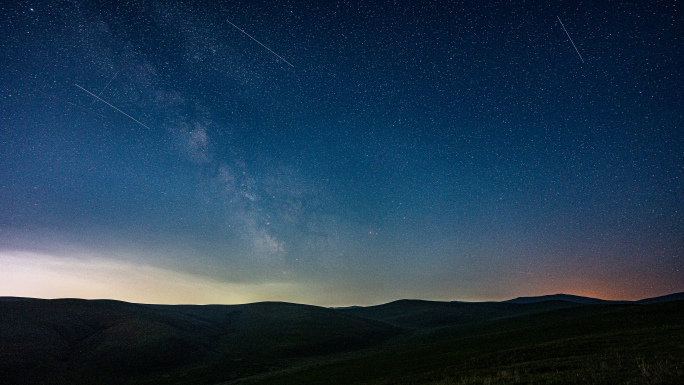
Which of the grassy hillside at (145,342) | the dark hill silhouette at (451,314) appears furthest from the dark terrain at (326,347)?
the dark hill silhouette at (451,314)

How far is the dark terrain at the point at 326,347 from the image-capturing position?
20.4 m

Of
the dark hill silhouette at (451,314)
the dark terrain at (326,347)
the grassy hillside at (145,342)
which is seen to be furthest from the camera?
the dark hill silhouette at (451,314)

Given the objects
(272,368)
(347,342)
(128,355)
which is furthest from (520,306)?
(128,355)

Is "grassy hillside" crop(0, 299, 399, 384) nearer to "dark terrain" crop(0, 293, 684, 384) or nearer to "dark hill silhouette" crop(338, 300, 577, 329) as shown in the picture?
"dark terrain" crop(0, 293, 684, 384)

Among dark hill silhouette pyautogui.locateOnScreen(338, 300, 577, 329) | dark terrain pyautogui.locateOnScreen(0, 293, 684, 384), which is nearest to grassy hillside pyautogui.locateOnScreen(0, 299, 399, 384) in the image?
dark terrain pyautogui.locateOnScreen(0, 293, 684, 384)

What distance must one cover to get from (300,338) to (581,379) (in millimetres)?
88576

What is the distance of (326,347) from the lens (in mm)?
85312

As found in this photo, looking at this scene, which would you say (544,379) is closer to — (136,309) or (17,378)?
(17,378)

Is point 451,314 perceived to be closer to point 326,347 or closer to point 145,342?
point 326,347

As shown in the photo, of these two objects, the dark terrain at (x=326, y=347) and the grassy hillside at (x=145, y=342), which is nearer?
the dark terrain at (x=326, y=347)

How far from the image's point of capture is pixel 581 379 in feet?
47.9

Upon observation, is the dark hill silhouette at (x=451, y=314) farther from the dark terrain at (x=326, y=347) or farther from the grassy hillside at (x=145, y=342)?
the grassy hillside at (x=145, y=342)

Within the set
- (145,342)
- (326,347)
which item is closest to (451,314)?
(326,347)

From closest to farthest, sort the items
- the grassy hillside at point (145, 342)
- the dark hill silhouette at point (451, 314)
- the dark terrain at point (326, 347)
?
the dark terrain at point (326, 347)
the grassy hillside at point (145, 342)
the dark hill silhouette at point (451, 314)
